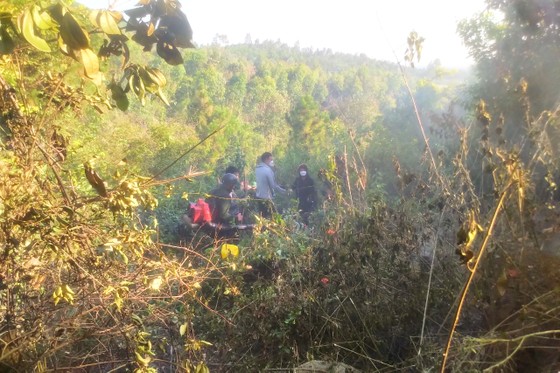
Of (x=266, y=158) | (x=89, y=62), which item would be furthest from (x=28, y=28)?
(x=266, y=158)

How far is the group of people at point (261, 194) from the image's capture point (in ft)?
19.1

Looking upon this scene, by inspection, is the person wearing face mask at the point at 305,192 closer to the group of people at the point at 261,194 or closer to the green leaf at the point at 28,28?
the group of people at the point at 261,194

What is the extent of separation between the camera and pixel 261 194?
281 inches

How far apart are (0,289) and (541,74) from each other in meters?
8.64

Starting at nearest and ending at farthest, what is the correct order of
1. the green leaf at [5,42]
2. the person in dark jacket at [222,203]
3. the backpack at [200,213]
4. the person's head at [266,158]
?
the green leaf at [5,42] → the backpack at [200,213] → the person in dark jacket at [222,203] → the person's head at [266,158]

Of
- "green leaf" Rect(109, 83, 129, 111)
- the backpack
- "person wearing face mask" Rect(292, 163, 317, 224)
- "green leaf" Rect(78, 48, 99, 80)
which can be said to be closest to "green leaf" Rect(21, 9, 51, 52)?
"green leaf" Rect(78, 48, 99, 80)

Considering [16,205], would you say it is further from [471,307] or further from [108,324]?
[471,307]

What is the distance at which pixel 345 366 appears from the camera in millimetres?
2605

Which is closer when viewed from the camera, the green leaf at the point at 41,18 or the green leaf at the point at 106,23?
the green leaf at the point at 41,18

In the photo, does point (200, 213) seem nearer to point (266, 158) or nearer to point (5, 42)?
point (266, 158)

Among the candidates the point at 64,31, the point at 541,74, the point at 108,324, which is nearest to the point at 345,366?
the point at 108,324


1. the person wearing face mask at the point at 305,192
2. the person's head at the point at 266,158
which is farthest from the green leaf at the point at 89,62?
the person wearing face mask at the point at 305,192

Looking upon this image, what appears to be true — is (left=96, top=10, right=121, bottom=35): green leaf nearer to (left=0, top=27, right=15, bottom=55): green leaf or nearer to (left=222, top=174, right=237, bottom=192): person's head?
(left=0, top=27, right=15, bottom=55): green leaf

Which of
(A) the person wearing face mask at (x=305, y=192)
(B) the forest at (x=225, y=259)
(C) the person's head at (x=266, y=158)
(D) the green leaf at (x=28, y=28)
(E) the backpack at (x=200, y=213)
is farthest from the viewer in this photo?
(A) the person wearing face mask at (x=305, y=192)
